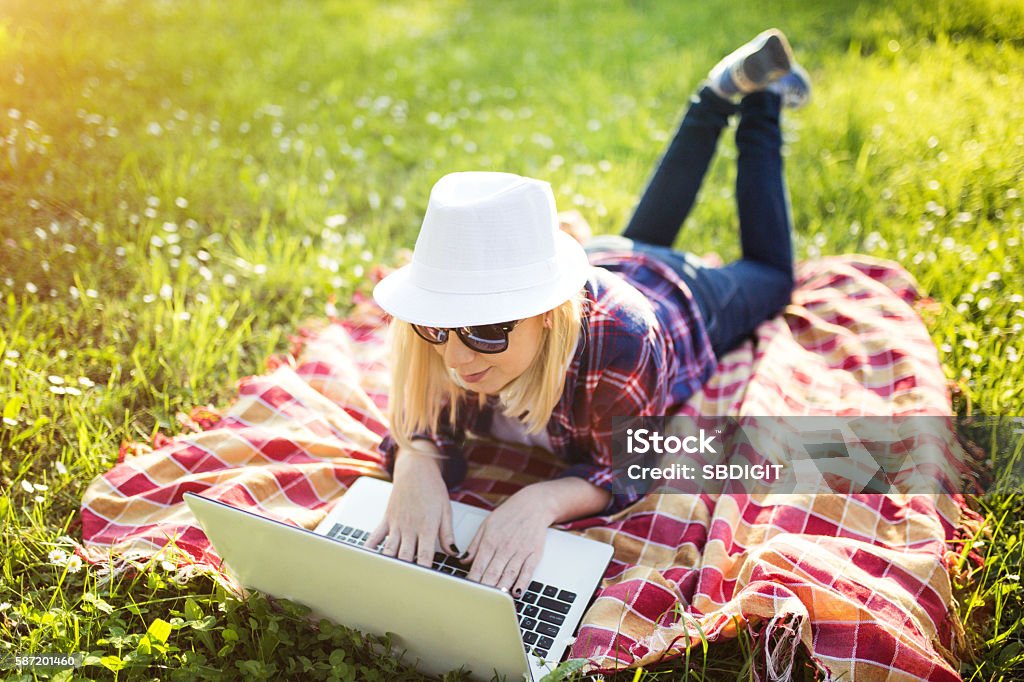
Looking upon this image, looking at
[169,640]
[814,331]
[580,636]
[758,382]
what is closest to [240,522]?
[169,640]

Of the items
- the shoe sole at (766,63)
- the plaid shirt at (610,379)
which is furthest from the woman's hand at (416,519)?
the shoe sole at (766,63)

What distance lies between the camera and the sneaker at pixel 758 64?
3494 millimetres

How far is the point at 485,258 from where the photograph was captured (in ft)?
7.23

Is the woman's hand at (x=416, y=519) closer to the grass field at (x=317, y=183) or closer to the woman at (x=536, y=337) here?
the woman at (x=536, y=337)

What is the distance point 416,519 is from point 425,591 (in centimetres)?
54

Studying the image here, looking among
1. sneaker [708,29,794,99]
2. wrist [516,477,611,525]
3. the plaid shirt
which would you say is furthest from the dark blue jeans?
wrist [516,477,611,525]

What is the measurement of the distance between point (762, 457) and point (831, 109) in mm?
3227

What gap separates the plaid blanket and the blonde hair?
0.36 m

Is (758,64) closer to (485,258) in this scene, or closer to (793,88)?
(793,88)

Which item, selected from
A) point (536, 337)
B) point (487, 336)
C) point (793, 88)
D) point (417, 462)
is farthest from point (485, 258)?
point (793, 88)

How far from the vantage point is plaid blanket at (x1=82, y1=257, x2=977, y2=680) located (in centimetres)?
231

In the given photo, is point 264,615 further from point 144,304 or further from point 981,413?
point 981,413

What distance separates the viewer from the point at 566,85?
20.5 feet
